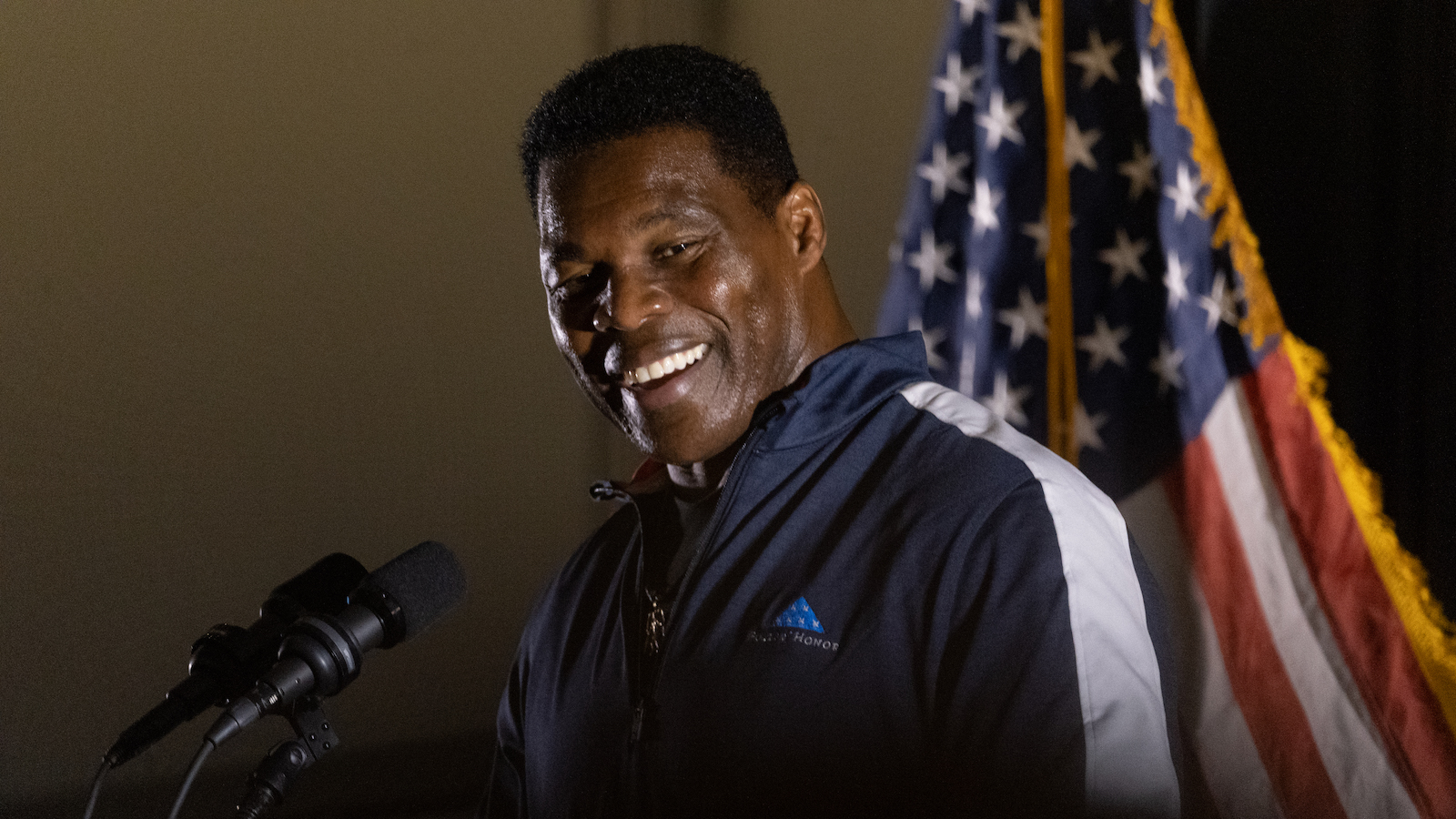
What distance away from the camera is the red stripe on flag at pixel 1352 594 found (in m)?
1.21

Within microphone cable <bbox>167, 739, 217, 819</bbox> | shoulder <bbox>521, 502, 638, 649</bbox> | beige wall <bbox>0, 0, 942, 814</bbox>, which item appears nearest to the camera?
microphone cable <bbox>167, 739, 217, 819</bbox>

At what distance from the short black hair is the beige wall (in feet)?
3.67

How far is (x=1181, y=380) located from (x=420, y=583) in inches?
46.1

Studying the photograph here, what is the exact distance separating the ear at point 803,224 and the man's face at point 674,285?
54mm

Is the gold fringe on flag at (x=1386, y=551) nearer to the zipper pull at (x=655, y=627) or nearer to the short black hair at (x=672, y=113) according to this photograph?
the short black hair at (x=672, y=113)

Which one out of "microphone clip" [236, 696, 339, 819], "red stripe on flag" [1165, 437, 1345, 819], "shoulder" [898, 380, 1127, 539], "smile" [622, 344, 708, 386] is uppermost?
"smile" [622, 344, 708, 386]

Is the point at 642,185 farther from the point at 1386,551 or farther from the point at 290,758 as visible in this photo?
the point at 1386,551

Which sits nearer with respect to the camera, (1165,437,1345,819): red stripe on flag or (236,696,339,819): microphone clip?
(236,696,339,819): microphone clip

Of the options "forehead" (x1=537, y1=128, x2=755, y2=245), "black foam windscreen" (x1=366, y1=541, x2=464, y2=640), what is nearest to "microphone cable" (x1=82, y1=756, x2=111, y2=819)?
"black foam windscreen" (x1=366, y1=541, x2=464, y2=640)

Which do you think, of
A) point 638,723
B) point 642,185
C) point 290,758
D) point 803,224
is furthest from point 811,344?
point 290,758

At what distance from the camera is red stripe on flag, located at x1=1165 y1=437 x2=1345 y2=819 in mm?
1326

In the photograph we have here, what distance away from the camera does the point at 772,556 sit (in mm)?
1088

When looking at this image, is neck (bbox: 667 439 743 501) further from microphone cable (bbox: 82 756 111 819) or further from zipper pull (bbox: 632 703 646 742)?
microphone cable (bbox: 82 756 111 819)

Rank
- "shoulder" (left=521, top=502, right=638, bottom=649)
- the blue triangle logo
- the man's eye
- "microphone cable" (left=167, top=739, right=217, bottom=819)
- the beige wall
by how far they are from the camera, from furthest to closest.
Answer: the beige wall < "shoulder" (left=521, top=502, right=638, bottom=649) < the man's eye < the blue triangle logo < "microphone cable" (left=167, top=739, right=217, bottom=819)
